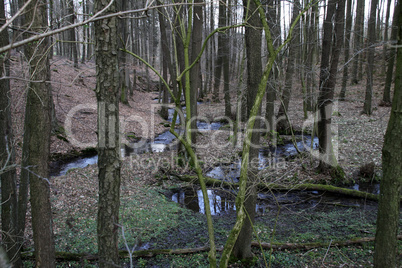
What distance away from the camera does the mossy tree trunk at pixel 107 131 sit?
9.82ft

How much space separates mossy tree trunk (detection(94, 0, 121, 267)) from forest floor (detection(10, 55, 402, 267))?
208 mm

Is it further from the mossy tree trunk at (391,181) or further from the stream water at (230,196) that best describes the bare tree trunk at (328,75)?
the mossy tree trunk at (391,181)

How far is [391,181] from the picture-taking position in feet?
11.3

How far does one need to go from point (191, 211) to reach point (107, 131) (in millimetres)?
5109

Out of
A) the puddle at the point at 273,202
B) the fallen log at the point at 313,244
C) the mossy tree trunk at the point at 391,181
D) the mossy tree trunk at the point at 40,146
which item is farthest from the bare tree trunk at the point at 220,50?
the mossy tree trunk at the point at 391,181

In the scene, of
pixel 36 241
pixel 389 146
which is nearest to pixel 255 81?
pixel 389 146

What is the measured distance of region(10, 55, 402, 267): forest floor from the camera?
17.0ft

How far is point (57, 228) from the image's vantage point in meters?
6.22

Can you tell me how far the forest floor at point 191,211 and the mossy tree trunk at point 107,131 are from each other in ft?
0.68

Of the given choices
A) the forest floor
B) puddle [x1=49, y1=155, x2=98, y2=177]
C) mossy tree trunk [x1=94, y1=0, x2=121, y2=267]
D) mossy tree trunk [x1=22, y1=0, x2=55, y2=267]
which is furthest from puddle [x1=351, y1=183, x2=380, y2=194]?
puddle [x1=49, y1=155, x2=98, y2=177]

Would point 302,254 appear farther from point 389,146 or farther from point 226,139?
point 226,139

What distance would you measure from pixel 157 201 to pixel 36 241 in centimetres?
417

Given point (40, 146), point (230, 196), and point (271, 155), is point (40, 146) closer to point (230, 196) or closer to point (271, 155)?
point (230, 196)

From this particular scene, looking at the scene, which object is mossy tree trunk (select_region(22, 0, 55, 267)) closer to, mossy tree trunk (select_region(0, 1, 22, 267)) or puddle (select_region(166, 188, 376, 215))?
mossy tree trunk (select_region(0, 1, 22, 267))
